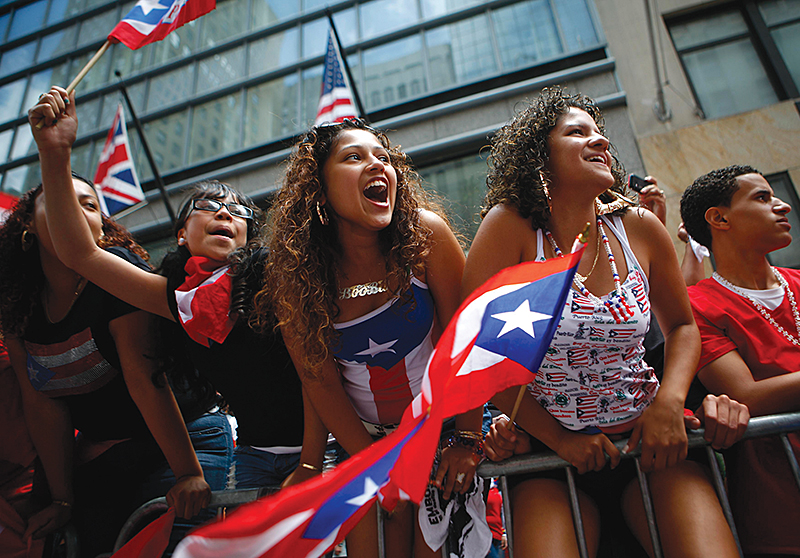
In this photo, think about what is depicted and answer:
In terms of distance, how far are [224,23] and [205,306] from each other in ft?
40.1

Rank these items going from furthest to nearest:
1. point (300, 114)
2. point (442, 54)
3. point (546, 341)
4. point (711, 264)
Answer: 1. point (300, 114)
2. point (442, 54)
3. point (711, 264)
4. point (546, 341)

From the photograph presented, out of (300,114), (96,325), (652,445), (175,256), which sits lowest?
(652,445)

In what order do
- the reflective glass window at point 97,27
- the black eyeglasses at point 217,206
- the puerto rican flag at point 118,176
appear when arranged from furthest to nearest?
the reflective glass window at point 97,27
the puerto rican flag at point 118,176
the black eyeglasses at point 217,206

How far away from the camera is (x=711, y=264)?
5.40 metres

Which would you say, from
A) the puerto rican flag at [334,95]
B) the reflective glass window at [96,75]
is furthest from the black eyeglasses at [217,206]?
the reflective glass window at [96,75]

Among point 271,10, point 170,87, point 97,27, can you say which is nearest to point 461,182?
point 271,10

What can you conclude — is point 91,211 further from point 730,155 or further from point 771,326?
point 730,155

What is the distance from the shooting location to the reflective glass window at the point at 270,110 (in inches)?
384

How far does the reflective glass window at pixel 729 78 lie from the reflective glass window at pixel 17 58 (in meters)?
17.2

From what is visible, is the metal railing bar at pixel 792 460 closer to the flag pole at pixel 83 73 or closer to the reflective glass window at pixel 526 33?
the flag pole at pixel 83 73

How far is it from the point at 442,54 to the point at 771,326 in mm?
8426

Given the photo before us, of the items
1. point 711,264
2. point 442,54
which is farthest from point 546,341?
point 442,54

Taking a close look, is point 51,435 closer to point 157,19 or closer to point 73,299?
point 73,299

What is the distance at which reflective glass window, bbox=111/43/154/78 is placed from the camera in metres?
11.9
